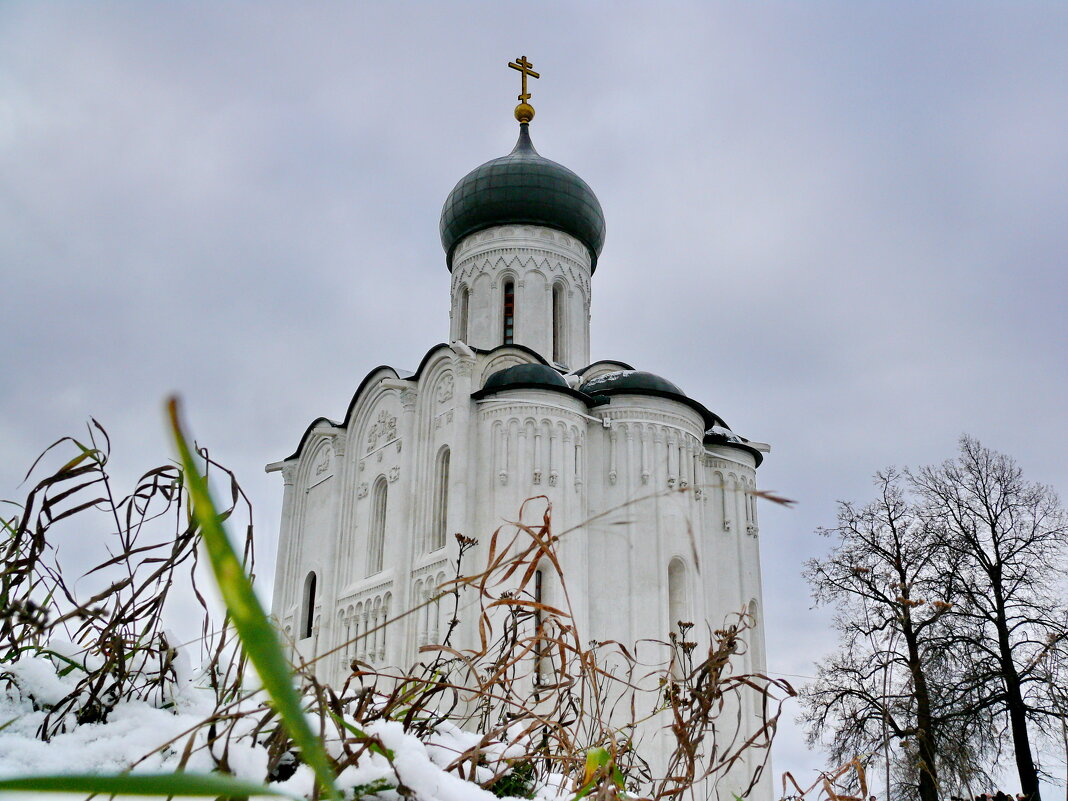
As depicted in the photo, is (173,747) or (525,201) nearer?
(173,747)

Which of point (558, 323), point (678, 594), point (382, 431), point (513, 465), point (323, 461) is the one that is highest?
point (558, 323)

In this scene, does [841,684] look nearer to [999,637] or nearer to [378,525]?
[999,637]

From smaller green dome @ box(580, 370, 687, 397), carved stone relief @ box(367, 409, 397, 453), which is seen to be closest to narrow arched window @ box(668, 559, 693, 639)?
smaller green dome @ box(580, 370, 687, 397)

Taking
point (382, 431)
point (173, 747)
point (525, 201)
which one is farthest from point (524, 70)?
point (173, 747)

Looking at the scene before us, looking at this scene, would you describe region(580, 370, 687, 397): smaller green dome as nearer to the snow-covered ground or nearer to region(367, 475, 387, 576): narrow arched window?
region(367, 475, 387, 576): narrow arched window

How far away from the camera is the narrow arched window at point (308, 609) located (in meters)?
18.6

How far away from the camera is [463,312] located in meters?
20.8

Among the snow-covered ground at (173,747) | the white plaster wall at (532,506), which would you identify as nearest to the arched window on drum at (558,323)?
the white plaster wall at (532,506)

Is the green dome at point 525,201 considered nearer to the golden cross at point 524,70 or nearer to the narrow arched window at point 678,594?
the golden cross at point 524,70

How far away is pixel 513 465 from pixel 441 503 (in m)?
1.67

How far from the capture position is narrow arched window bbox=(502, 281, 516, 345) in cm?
1976

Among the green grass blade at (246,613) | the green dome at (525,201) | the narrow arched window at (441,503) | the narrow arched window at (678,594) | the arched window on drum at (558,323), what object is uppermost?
the green dome at (525,201)

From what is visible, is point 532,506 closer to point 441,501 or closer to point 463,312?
point 441,501

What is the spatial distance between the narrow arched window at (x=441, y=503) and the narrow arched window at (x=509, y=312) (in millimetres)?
4135
